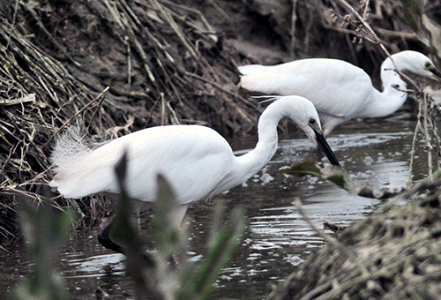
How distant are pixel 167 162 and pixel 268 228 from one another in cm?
94

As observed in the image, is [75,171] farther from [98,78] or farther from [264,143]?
[98,78]

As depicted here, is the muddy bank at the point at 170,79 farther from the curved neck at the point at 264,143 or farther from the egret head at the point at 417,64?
the curved neck at the point at 264,143

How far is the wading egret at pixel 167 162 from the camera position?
4.49 m

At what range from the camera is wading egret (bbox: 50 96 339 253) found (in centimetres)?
449

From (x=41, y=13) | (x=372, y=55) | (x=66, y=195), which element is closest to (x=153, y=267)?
(x=66, y=195)

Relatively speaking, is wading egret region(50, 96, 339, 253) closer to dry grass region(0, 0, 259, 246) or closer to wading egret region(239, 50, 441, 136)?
dry grass region(0, 0, 259, 246)

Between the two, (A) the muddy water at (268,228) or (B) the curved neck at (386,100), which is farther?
(B) the curved neck at (386,100)

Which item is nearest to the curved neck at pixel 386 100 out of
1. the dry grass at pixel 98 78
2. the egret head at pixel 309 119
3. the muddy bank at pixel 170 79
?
the muddy bank at pixel 170 79

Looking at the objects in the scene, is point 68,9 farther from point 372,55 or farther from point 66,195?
point 372,55

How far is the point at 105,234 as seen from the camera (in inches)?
177

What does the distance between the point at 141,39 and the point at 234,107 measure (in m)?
1.59

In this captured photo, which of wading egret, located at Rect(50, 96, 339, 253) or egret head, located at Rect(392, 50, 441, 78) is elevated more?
wading egret, located at Rect(50, 96, 339, 253)

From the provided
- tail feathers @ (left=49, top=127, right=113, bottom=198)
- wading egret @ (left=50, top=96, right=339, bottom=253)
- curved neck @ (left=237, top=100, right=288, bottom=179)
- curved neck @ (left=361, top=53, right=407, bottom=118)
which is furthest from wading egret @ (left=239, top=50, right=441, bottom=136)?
tail feathers @ (left=49, top=127, right=113, bottom=198)

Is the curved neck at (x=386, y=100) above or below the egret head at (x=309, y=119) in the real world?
below
